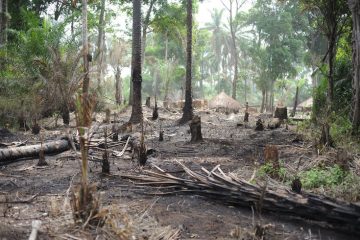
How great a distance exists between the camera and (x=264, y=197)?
4.05 metres

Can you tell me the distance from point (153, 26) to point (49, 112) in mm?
13210

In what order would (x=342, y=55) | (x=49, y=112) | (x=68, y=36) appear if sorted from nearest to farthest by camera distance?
(x=342, y=55) → (x=49, y=112) → (x=68, y=36)

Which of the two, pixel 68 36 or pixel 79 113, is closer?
pixel 79 113

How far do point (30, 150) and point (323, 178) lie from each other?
5.05 m

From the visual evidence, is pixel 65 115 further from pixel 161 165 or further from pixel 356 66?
pixel 356 66

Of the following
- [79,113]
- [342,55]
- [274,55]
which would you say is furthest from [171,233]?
[274,55]

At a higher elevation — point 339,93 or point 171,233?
point 339,93

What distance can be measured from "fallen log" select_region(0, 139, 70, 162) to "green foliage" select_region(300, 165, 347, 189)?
4240 mm

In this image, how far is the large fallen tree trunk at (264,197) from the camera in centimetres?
348

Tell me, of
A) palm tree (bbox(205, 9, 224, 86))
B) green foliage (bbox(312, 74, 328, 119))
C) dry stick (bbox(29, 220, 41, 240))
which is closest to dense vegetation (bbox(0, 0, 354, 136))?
green foliage (bbox(312, 74, 328, 119))

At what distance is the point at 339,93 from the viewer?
10.8 metres

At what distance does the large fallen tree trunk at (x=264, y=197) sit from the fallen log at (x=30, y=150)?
2.82 m

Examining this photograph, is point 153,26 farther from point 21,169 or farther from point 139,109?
point 21,169

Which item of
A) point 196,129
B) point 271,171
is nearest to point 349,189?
point 271,171
